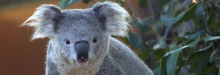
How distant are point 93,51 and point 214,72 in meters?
1.13

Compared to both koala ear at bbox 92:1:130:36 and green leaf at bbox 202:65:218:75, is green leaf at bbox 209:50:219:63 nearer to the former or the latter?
green leaf at bbox 202:65:218:75

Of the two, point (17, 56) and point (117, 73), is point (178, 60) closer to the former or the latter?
point (117, 73)

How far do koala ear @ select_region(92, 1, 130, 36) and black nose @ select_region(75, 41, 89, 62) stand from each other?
0.39 meters

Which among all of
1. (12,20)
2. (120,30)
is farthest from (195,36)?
(12,20)

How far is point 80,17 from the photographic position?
318 centimetres

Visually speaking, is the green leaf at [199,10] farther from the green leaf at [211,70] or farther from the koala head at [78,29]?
the koala head at [78,29]

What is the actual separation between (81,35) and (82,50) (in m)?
0.15

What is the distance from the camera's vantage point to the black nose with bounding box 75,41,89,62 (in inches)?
115

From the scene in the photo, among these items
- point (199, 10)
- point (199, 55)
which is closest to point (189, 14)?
point (199, 10)

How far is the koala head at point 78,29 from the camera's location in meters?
3.02

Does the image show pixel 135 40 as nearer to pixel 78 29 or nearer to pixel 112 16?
pixel 112 16

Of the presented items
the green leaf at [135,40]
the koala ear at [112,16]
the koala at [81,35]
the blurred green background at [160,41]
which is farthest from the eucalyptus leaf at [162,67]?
the green leaf at [135,40]

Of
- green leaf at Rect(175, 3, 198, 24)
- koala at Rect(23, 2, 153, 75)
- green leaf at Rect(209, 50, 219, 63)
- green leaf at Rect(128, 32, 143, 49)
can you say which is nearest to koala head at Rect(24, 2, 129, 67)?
koala at Rect(23, 2, 153, 75)

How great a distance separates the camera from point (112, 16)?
3355 millimetres
